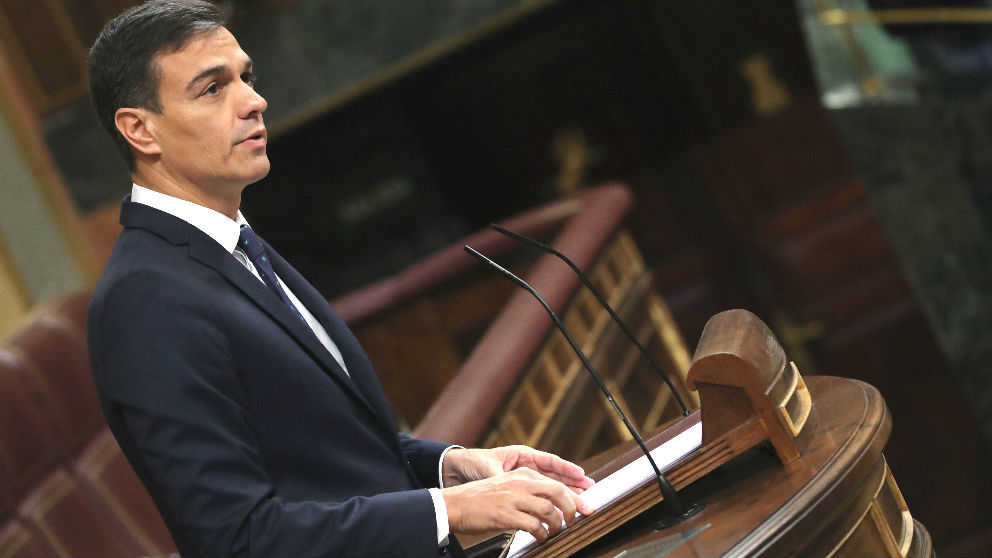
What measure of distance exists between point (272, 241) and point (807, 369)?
9.64ft

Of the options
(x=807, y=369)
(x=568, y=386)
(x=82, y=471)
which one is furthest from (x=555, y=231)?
(x=807, y=369)

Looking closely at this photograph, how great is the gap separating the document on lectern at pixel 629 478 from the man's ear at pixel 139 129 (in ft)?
2.00

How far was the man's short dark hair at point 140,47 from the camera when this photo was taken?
4.43 feet

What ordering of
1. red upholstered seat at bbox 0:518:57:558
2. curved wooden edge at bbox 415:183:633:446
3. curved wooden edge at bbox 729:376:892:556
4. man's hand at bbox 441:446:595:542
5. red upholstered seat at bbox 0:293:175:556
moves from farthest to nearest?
red upholstered seat at bbox 0:293:175:556 < red upholstered seat at bbox 0:518:57:558 < curved wooden edge at bbox 415:183:633:446 < man's hand at bbox 441:446:595:542 < curved wooden edge at bbox 729:376:892:556

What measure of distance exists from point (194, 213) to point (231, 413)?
10.4 inches

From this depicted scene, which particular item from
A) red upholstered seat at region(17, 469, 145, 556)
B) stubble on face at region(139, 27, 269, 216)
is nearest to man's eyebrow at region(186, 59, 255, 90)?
stubble on face at region(139, 27, 269, 216)

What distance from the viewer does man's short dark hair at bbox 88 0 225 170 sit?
1.35 m

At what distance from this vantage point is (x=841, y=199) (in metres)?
6.59

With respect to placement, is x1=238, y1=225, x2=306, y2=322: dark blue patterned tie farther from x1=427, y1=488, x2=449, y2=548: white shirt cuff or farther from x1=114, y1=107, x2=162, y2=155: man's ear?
x1=427, y1=488, x2=449, y2=548: white shirt cuff

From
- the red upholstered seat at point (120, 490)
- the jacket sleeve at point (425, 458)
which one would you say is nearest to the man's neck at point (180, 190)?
the jacket sleeve at point (425, 458)

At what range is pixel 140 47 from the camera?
53.1 inches

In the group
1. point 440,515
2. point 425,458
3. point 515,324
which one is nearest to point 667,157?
point 515,324

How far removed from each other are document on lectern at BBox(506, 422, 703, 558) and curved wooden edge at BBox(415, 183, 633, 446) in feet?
2.34

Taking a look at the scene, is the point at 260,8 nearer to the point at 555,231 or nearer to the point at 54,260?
the point at 54,260
